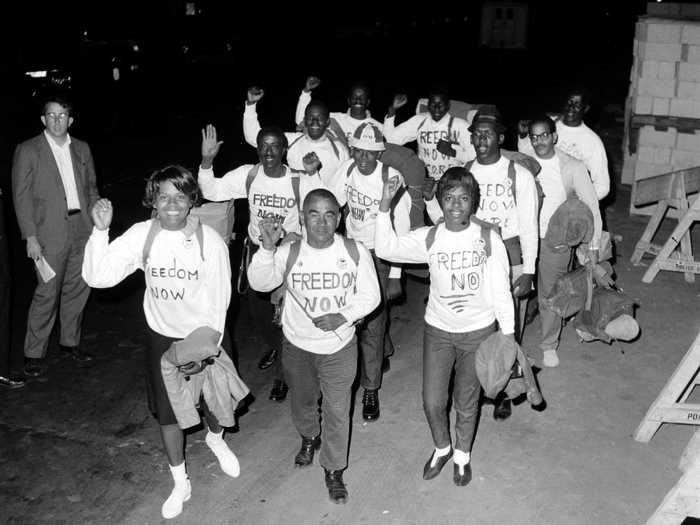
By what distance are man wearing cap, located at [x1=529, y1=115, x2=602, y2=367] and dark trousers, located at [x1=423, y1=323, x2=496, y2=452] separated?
170 cm

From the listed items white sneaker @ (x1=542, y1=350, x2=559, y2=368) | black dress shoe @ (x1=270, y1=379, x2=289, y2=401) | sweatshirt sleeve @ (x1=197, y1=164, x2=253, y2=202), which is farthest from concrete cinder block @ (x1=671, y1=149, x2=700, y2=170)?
black dress shoe @ (x1=270, y1=379, x2=289, y2=401)

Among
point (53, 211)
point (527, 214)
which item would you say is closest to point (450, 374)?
point (527, 214)

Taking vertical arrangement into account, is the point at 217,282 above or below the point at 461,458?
above

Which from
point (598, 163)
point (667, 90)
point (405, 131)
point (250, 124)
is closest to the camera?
point (598, 163)

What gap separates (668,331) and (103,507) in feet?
17.2

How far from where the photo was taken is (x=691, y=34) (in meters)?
10.7

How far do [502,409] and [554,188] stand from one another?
1.81 m

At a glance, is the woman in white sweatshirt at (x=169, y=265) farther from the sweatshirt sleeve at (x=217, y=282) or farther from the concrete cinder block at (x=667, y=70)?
the concrete cinder block at (x=667, y=70)

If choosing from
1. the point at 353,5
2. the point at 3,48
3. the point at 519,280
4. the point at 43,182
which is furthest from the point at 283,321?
the point at 353,5

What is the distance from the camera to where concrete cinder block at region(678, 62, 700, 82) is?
427 inches

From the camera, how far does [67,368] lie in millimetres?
7312

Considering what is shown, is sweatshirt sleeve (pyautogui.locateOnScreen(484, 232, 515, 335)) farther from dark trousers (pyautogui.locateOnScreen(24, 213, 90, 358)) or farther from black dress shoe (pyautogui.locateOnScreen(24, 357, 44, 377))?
black dress shoe (pyautogui.locateOnScreen(24, 357, 44, 377))

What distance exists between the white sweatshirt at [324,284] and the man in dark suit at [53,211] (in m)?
2.48

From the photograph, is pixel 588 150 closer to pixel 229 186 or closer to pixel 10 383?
pixel 229 186
